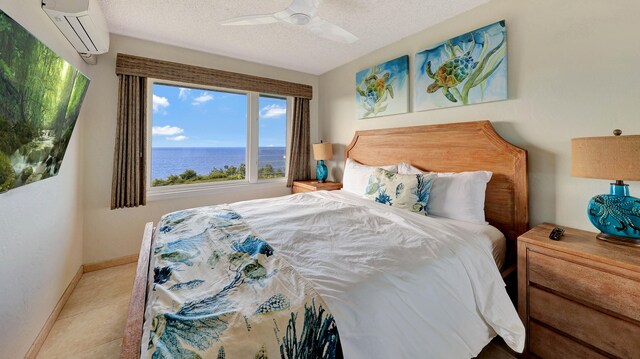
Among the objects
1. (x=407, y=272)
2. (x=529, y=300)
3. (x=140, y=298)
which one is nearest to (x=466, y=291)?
(x=407, y=272)

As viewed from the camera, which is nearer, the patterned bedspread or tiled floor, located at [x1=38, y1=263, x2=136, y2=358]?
the patterned bedspread

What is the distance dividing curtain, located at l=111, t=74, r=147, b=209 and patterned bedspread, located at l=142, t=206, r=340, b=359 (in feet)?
6.01

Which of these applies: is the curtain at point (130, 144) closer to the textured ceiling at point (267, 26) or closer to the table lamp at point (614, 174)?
the textured ceiling at point (267, 26)

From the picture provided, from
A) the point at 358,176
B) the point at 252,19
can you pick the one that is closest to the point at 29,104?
the point at 252,19

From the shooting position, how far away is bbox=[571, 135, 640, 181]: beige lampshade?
4.16 feet

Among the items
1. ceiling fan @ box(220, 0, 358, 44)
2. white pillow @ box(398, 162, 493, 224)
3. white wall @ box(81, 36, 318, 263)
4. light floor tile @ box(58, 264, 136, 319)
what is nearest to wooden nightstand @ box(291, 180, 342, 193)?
white pillow @ box(398, 162, 493, 224)

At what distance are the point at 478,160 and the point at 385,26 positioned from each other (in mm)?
1562

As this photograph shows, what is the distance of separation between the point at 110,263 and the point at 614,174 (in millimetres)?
4128

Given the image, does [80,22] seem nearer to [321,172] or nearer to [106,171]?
[106,171]

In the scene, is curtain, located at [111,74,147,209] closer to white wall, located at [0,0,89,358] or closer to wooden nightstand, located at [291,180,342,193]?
white wall, located at [0,0,89,358]

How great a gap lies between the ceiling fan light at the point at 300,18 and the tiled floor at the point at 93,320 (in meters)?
2.53

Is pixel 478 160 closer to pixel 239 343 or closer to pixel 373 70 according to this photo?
pixel 373 70

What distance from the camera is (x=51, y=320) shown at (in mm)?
1836

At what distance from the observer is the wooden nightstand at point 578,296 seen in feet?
3.99
